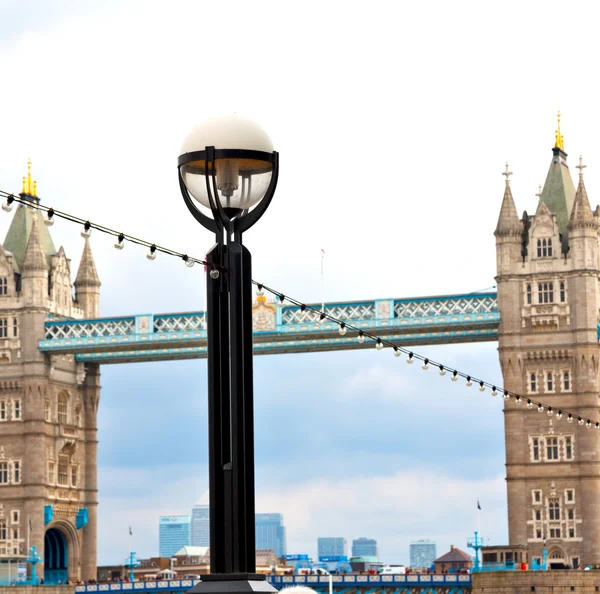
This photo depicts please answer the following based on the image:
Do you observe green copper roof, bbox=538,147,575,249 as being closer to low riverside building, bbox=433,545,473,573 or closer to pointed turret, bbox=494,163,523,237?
pointed turret, bbox=494,163,523,237

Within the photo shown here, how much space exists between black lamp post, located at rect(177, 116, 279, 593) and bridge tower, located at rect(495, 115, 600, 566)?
63.6 meters

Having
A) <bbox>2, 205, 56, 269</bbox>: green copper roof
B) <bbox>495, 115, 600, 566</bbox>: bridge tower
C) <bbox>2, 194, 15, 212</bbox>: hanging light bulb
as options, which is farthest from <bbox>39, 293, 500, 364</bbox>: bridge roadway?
<bbox>2, 194, 15, 212</bbox>: hanging light bulb

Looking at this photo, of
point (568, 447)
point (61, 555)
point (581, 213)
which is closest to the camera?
point (568, 447)

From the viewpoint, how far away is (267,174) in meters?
8.26

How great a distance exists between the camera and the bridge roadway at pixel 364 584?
71.1 metres

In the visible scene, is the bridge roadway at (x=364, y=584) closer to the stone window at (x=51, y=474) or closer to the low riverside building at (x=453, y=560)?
the stone window at (x=51, y=474)

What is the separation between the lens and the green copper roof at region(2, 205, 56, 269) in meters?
83.9

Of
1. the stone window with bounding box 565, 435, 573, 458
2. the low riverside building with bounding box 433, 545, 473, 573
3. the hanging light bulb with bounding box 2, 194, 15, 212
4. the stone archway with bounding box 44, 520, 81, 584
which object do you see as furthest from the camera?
the low riverside building with bounding box 433, 545, 473, 573

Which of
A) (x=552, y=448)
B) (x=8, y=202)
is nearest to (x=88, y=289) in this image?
(x=552, y=448)

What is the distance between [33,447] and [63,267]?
11009mm

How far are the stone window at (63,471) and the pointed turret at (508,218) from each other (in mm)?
26651

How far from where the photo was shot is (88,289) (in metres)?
86.7

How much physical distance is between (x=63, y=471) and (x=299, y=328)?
1712 cm

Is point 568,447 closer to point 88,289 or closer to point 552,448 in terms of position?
point 552,448
